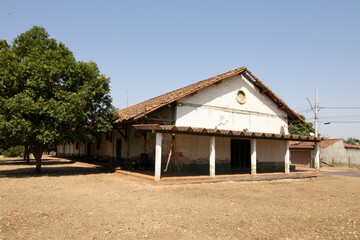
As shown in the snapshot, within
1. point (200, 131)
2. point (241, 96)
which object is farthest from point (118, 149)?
point (241, 96)

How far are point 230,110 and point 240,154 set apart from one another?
3310 mm

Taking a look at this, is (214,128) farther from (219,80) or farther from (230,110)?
(219,80)

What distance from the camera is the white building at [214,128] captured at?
Result: 14068mm

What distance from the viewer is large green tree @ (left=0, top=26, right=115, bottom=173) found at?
12.1 m

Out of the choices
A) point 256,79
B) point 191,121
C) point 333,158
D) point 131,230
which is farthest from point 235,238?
point 333,158

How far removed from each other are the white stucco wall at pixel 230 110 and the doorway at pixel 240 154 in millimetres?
1185

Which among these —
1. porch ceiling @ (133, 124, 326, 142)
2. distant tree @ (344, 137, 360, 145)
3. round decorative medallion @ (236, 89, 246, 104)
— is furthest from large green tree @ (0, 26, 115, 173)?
distant tree @ (344, 137, 360, 145)

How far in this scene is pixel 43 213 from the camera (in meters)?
6.53

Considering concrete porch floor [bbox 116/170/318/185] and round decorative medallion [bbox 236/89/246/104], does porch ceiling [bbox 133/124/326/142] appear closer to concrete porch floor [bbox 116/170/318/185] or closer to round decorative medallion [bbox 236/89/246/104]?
concrete porch floor [bbox 116/170/318/185]

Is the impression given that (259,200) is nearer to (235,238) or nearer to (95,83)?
(235,238)

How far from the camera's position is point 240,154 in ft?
57.8

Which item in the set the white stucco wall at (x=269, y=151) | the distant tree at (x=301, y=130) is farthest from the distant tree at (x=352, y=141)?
the white stucco wall at (x=269, y=151)

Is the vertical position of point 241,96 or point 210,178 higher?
point 241,96

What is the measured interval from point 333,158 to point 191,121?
24.9m
